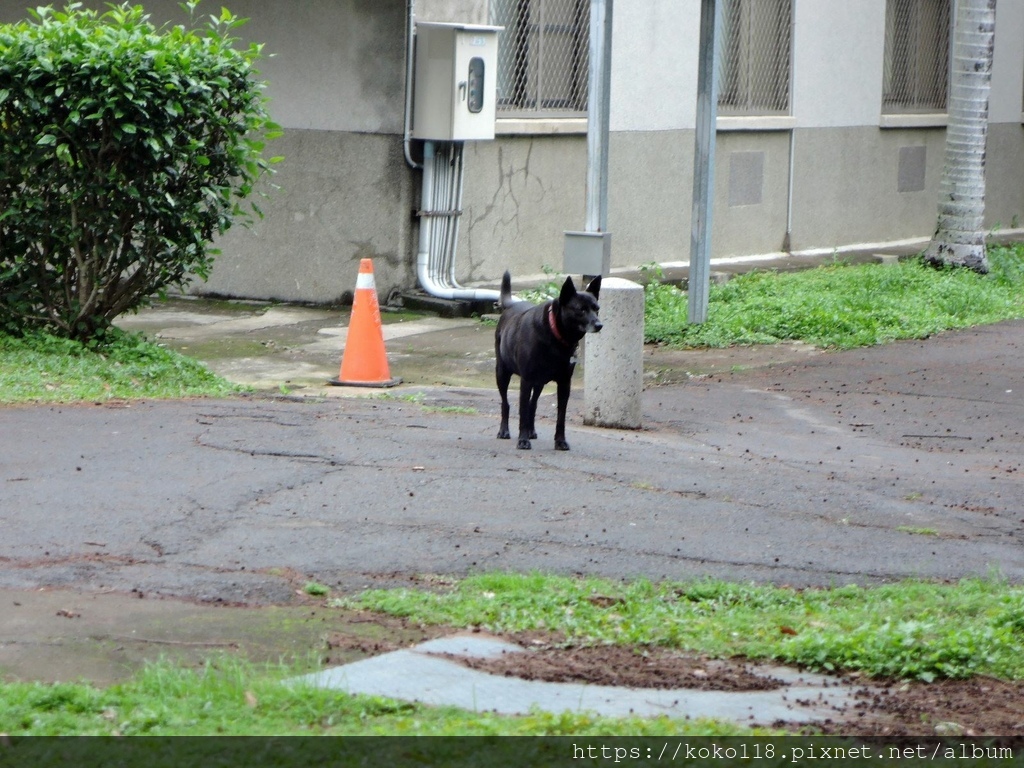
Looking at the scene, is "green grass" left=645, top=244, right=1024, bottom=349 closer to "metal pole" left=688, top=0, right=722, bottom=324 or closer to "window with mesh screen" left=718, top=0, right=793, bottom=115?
"metal pole" left=688, top=0, right=722, bottom=324

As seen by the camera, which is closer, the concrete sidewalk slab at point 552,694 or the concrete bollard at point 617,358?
the concrete sidewalk slab at point 552,694

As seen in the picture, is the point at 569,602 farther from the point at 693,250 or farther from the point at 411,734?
the point at 693,250

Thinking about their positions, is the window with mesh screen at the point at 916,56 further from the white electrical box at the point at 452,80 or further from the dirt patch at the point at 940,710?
the dirt patch at the point at 940,710

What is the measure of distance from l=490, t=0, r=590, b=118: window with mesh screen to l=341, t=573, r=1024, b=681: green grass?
32.9 ft

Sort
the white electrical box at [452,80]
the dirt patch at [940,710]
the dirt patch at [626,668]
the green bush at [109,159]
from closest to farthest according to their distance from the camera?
1. the dirt patch at [940,710]
2. the dirt patch at [626,668]
3. the green bush at [109,159]
4. the white electrical box at [452,80]

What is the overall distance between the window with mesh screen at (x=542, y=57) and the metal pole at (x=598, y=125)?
11.4 feet

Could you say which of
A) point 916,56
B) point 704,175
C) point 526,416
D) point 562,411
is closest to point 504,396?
point 526,416

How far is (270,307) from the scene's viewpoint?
14.1 metres

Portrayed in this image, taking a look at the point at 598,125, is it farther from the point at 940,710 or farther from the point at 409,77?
the point at 940,710

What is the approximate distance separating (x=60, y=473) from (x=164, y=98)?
132 inches

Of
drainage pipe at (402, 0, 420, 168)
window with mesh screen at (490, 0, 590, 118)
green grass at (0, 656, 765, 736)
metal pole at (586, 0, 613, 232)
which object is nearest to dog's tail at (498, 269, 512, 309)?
metal pole at (586, 0, 613, 232)

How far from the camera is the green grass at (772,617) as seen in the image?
4.86 meters

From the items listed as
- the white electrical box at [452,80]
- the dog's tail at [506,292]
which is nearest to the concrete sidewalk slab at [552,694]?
the dog's tail at [506,292]

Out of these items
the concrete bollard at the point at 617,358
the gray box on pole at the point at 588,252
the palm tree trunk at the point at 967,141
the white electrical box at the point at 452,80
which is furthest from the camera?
the palm tree trunk at the point at 967,141
